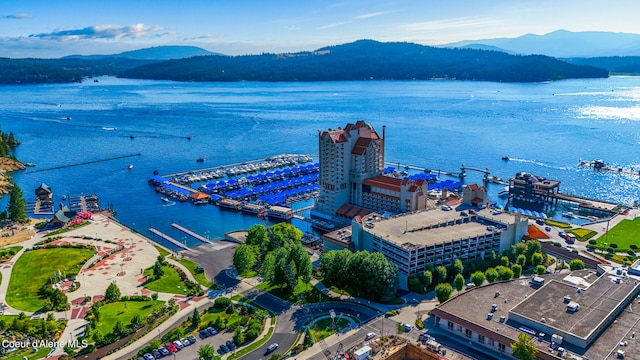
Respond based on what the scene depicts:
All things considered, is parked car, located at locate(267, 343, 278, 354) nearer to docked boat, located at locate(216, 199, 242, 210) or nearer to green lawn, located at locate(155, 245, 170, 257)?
green lawn, located at locate(155, 245, 170, 257)

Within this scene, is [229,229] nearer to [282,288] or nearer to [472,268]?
[282,288]

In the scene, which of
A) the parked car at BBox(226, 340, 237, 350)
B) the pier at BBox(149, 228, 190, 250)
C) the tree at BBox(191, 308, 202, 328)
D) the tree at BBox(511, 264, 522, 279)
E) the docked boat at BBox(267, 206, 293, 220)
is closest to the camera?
the parked car at BBox(226, 340, 237, 350)

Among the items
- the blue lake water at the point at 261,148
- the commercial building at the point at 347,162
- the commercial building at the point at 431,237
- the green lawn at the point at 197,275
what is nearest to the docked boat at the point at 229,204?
the blue lake water at the point at 261,148

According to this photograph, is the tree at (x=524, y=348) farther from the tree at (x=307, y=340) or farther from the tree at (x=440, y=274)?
the tree at (x=307, y=340)

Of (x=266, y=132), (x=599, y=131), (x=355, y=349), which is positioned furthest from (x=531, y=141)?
(x=355, y=349)

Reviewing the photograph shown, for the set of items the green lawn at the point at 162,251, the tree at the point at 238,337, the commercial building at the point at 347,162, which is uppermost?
the commercial building at the point at 347,162

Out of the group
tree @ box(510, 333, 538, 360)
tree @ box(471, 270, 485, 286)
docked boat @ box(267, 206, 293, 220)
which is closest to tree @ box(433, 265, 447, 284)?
tree @ box(471, 270, 485, 286)

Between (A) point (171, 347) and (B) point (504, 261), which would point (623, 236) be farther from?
(A) point (171, 347)
